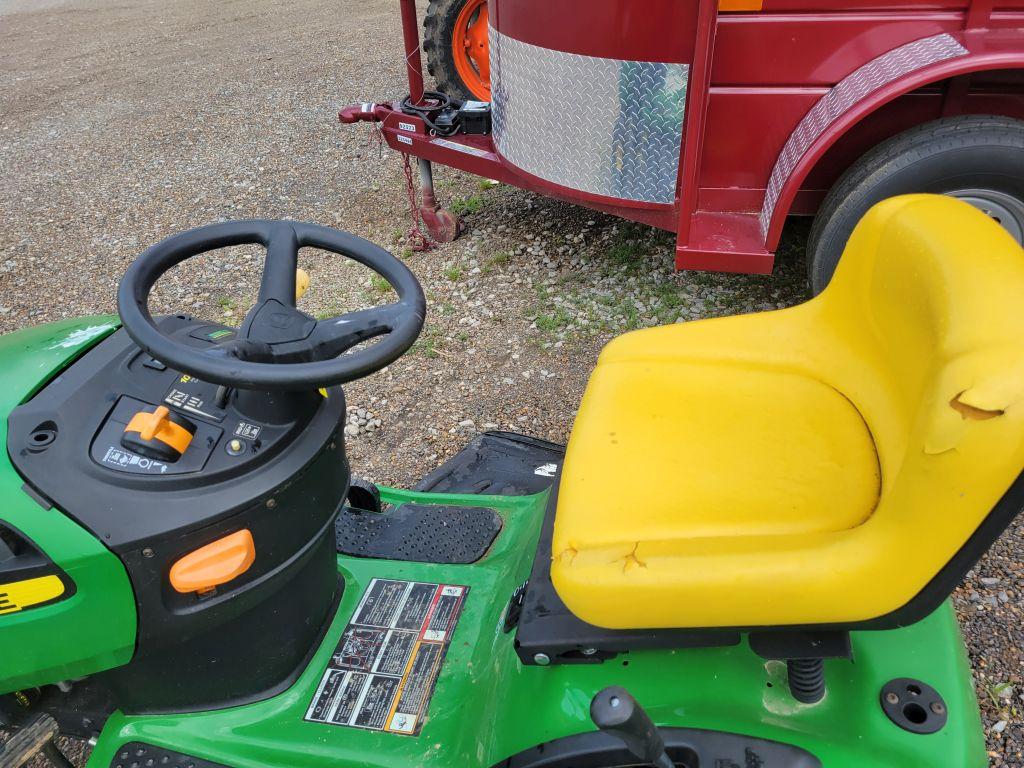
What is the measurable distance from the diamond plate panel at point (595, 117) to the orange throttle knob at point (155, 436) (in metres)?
1.93

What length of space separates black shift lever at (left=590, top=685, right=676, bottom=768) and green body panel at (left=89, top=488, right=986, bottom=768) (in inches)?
9.1

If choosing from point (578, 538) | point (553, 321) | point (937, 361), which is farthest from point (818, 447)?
point (553, 321)

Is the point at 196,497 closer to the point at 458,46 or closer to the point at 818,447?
the point at 818,447

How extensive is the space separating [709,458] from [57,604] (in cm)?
96

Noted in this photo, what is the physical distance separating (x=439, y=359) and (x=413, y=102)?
134 centimetres

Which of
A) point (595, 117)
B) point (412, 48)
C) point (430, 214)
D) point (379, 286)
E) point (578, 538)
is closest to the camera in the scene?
point (578, 538)

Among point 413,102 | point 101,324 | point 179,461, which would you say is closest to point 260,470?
point 179,461

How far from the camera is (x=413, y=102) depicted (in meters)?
3.65

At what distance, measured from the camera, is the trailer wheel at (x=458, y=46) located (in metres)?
4.36

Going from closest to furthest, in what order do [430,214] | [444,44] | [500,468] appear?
[500,468] < [430,214] < [444,44]

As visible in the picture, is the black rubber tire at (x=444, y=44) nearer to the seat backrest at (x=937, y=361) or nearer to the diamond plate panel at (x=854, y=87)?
the diamond plate panel at (x=854, y=87)

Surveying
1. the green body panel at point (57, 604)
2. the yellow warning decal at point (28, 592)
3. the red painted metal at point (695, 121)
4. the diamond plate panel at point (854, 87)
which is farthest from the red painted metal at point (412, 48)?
the yellow warning decal at point (28, 592)

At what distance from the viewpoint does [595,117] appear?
8.88ft

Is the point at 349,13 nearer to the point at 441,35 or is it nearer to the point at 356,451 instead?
the point at 441,35
